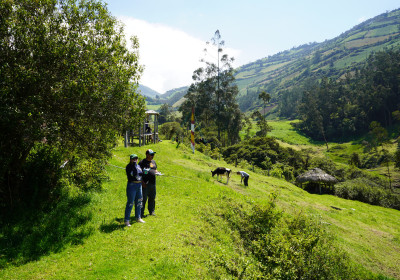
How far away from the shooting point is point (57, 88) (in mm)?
8930

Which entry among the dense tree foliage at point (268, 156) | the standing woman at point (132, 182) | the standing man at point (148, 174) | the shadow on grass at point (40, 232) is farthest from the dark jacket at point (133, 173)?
the dense tree foliage at point (268, 156)

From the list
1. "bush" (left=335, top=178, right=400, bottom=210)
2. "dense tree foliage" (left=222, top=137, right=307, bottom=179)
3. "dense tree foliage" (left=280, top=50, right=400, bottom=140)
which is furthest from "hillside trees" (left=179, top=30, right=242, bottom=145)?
"dense tree foliage" (left=280, top=50, right=400, bottom=140)

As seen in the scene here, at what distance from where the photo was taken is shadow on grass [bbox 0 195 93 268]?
26.4ft

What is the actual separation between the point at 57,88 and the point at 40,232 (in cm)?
546

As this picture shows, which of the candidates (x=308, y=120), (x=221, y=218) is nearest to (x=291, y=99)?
(x=308, y=120)

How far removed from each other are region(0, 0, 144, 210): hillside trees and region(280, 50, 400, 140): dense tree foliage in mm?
112459

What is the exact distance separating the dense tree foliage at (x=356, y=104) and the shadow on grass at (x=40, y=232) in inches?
4495

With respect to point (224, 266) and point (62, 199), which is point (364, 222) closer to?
point (224, 266)

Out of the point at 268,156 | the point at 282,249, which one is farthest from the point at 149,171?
the point at 268,156

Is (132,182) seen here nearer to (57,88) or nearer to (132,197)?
(132,197)

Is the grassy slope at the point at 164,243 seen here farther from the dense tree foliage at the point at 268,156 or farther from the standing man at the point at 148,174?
the dense tree foliage at the point at 268,156

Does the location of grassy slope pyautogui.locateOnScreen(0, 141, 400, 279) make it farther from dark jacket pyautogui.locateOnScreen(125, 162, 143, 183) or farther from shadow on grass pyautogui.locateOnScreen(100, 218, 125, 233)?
dark jacket pyautogui.locateOnScreen(125, 162, 143, 183)

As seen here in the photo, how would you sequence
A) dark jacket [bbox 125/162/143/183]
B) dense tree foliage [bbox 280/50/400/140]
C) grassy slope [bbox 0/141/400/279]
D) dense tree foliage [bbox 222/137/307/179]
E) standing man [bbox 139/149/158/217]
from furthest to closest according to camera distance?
1. dense tree foliage [bbox 280/50/400/140]
2. dense tree foliage [bbox 222/137/307/179]
3. standing man [bbox 139/149/158/217]
4. dark jacket [bbox 125/162/143/183]
5. grassy slope [bbox 0/141/400/279]

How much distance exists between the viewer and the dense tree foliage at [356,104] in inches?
4077
